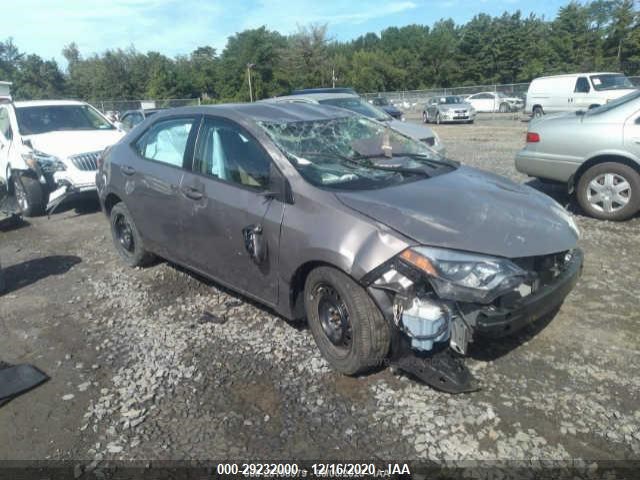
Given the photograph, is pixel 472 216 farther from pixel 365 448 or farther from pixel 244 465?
pixel 244 465

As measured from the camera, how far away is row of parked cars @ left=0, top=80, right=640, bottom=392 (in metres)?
2.71

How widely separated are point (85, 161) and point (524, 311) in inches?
288

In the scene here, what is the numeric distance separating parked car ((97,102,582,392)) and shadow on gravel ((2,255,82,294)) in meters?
1.87

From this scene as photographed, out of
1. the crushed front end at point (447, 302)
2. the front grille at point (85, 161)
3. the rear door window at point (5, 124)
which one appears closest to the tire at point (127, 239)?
the front grille at point (85, 161)

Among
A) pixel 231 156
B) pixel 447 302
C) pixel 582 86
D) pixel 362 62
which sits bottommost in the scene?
pixel 447 302

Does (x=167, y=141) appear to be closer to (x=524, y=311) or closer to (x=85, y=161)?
(x=524, y=311)

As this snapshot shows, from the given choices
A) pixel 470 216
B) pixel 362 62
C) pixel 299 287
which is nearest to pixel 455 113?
pixel 470 216

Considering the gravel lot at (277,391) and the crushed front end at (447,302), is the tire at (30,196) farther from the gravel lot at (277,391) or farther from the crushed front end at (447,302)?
the crushed front end at (447,302)

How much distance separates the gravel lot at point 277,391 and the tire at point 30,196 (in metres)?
3.96

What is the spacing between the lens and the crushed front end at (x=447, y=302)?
2.64 m

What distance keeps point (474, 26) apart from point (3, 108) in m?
71.1

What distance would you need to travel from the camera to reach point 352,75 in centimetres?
6700

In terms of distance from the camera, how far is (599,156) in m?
5.89

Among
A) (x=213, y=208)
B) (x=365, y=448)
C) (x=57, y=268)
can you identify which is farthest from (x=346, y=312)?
(x=57, y=268)
